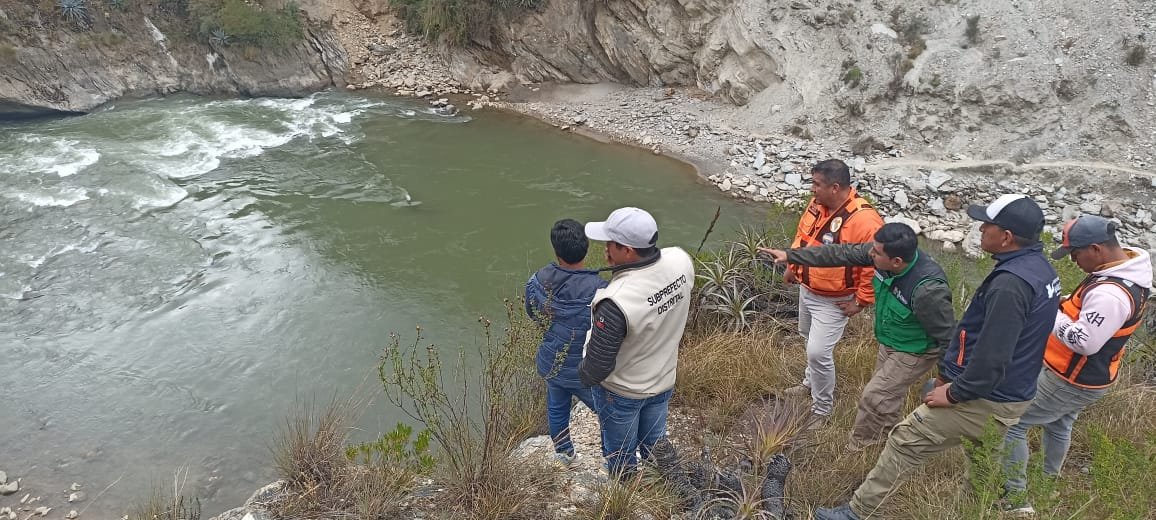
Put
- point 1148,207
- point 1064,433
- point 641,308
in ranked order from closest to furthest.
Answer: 1. point 641,308
2. point 1064,433
3. point 1148,207

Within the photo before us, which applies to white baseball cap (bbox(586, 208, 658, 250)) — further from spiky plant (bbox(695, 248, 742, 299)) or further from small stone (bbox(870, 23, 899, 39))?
small stone (bbox(870, 23, 899, 39))

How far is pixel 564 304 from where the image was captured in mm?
3225

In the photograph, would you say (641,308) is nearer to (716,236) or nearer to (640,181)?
(716,236)

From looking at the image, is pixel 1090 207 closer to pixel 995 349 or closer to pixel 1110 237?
pixel 1110 237

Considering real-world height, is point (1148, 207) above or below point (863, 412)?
below

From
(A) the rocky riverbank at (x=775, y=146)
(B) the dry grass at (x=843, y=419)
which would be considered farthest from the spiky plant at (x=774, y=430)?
(A) the rocky riverbank at (x=775, y=146)

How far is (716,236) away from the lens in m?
9.73

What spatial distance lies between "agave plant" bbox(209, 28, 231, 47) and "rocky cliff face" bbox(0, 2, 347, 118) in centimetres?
11

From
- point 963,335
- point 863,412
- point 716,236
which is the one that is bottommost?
point 716,236

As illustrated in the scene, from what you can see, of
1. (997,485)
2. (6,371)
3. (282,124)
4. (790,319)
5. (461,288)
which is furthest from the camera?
(282,124)

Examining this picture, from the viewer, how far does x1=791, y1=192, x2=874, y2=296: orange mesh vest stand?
3773mm

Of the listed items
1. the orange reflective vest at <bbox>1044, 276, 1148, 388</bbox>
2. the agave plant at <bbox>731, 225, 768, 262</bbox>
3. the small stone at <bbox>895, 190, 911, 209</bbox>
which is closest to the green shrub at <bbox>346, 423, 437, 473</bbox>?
the orange reflective vest at <bbox>1044, 276, 1148, 388</bbox>

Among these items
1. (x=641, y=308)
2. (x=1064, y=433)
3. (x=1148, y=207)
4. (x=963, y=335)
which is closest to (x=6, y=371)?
(x=641, y=308)

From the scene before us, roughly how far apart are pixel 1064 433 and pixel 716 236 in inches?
261
